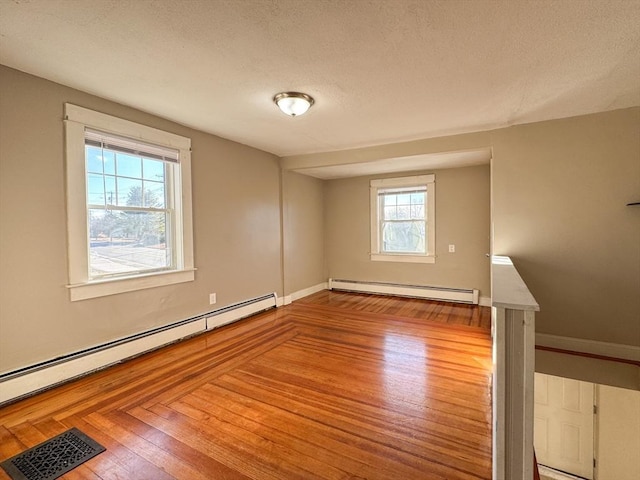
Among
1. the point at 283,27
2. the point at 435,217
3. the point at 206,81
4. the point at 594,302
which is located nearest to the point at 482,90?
the point at 283,27

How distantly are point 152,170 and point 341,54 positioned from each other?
2285mm

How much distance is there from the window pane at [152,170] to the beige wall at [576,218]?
12.1ft

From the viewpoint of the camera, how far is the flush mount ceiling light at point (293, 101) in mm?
2547

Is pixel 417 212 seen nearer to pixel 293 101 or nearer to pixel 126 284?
pixel 293 101

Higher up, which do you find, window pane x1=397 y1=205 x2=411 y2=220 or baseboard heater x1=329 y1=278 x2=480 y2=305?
window pane x1=397 y1=205 x2=411 y2=220

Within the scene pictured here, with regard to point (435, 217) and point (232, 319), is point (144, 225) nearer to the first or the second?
point (232, 319)

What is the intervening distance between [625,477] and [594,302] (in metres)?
2.33

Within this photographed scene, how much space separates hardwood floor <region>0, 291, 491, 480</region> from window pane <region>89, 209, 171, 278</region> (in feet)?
2.98

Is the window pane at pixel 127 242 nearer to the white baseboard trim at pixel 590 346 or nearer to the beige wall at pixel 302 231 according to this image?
the beige wall at pixel 302 231

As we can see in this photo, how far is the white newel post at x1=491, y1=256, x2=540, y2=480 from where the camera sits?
1137 mm

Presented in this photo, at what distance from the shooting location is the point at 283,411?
2.09m

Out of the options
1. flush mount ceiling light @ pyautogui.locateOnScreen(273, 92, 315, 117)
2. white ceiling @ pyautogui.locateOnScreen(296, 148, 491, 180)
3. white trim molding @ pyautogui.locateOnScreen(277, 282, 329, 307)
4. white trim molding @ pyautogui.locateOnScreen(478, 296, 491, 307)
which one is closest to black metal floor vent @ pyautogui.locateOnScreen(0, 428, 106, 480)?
flush mount ceiling light @ pyautogui.locateOnScreen(273, 92, 315, 117)

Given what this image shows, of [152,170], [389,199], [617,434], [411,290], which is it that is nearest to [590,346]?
[617,434]

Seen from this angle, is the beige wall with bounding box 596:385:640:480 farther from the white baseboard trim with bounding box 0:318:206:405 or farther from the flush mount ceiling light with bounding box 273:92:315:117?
the white baseboard trim with bounding box 0:318:206:405
